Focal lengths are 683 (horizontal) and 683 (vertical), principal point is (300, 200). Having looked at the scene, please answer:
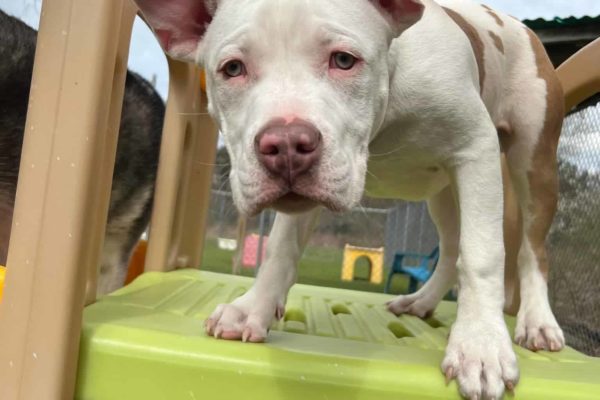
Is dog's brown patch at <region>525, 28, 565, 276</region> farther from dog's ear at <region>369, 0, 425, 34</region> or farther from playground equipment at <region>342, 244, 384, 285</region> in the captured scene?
playground equipment at <region>342, 244, 384, 285</region>

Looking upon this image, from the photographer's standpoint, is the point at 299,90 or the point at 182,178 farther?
the point at 182,178

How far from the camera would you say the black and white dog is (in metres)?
2.77

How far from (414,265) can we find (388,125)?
18.4ft

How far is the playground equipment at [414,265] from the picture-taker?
229 inches

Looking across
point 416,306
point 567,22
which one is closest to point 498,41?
point 416,306

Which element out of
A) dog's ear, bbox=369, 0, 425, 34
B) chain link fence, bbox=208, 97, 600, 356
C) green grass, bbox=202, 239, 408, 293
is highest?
dog's ear, bbox=369, 0, 425, 34

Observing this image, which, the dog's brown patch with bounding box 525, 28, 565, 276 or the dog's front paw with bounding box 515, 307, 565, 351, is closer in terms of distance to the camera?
the dog's front paw with bounding box 515, 307, 565, 351

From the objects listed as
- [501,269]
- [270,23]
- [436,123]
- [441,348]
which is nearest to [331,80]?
[270,23]

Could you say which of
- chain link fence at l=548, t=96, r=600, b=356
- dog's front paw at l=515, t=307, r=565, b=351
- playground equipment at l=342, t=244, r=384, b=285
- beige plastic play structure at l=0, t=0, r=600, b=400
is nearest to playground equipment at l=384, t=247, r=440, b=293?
playground equipment at l=342, t=244, r=384, b=285

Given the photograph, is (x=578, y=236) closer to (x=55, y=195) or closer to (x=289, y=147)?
(x=289, y=147)

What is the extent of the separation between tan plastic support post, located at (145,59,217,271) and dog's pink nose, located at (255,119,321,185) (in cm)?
107

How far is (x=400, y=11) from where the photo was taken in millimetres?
1497

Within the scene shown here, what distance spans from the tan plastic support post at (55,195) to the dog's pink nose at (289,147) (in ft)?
1.31

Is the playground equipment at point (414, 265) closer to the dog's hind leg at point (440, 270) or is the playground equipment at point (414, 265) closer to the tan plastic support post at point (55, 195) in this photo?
the dog's hind leg at point (440, 270)
